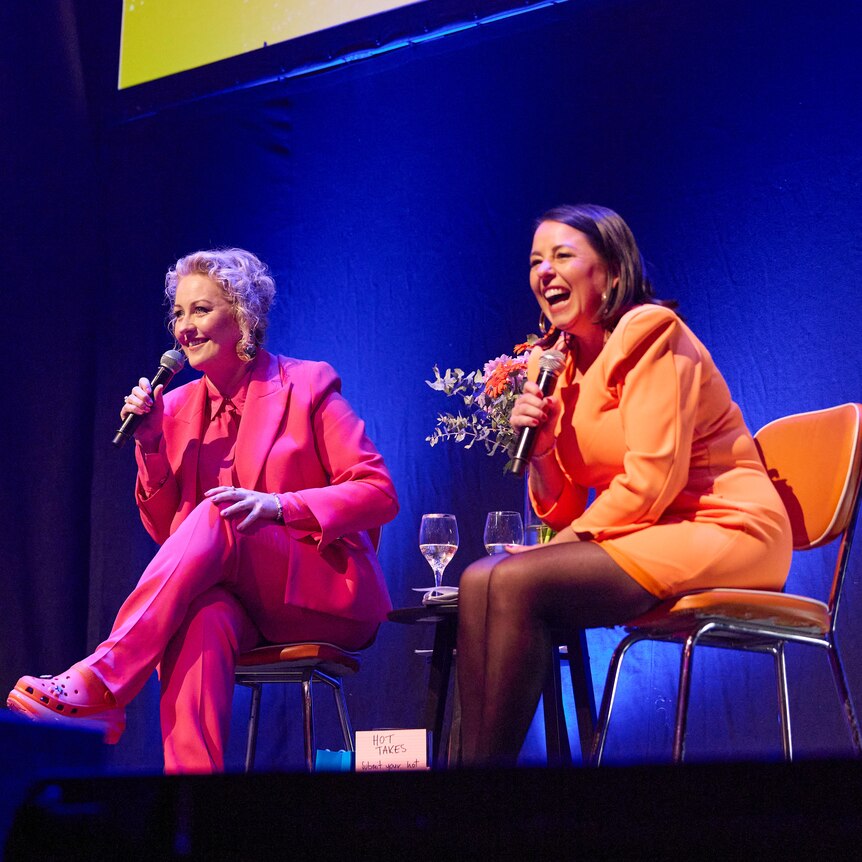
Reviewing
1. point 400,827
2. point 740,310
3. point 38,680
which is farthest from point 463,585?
point 740,310

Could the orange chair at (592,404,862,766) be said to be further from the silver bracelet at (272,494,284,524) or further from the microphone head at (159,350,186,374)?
the microphone head at (159,350,186,374)

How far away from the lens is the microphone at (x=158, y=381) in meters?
2.38

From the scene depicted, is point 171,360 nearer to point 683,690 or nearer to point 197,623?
point 197,623

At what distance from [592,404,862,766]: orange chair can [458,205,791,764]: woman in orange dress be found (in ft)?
0.17

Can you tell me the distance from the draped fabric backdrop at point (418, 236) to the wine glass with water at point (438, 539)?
2.02ft

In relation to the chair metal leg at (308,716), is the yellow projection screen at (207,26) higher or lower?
higher

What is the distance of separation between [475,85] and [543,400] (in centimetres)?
166

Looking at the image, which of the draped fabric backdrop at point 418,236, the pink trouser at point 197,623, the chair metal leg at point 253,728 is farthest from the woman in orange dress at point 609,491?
the chair metal leg at point 253,728

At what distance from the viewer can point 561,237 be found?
2.11 meters

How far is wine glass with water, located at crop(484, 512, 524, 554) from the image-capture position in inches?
92.2

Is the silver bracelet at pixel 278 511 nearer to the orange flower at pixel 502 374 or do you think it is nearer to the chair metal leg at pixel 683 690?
the orange flower at pixel 502 374

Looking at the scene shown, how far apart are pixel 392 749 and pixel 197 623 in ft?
1.57

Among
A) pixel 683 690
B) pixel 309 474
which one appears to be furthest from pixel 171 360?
pixel 683 690

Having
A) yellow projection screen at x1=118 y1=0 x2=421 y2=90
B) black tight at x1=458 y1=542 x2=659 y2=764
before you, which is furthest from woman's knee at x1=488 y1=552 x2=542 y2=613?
yellow projection screen at x1=118 y1=0 x2=421 y2=90
